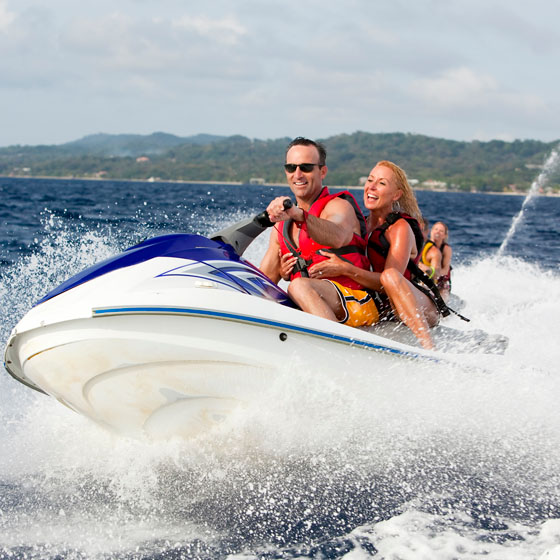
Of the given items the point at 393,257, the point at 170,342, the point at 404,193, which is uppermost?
the point at 404,193

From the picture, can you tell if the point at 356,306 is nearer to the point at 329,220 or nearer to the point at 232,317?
the point at 329,220

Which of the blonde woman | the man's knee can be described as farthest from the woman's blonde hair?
the man's knee

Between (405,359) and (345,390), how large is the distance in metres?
0.39

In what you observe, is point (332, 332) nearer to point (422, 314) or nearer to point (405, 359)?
point (405, 359)

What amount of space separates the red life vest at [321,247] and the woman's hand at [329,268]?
0.05m

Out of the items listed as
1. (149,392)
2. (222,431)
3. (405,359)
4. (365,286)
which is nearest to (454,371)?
(405,359)

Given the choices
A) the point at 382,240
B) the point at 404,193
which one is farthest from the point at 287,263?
the point at 404,193

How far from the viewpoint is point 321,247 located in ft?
13.1

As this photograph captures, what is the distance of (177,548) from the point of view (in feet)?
10.0

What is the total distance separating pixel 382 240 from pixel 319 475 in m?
1.43

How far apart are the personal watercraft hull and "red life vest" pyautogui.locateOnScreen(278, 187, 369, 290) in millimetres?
424

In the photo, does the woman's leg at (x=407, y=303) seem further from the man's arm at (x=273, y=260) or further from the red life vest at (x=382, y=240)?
the man's arm at (x=273, y=260)

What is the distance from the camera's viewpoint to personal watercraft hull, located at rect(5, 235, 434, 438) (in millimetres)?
3182

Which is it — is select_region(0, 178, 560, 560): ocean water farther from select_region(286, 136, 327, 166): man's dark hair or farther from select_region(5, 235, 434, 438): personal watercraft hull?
select_region(286, 136, 327, 166): man's dark hair
